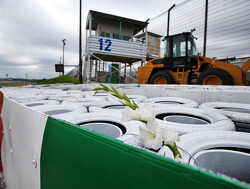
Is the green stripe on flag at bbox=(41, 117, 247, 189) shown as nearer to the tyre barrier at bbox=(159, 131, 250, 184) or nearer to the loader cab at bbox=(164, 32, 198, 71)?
the tyre barrier at bbox=(159, 131, 250, 184)

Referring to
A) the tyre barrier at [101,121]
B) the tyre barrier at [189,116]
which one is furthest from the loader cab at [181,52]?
the tyre barrier at [101,121]

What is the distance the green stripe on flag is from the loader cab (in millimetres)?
5037

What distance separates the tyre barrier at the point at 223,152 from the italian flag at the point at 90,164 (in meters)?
0.44

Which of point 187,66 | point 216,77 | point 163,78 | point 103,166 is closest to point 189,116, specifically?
point 103,166

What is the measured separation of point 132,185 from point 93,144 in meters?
0.16

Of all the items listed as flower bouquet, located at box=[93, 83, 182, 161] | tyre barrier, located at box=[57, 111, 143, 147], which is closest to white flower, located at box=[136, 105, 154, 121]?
flower bouquet, located at box=[93, 83, 182, 161]

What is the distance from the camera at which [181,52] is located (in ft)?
16.3

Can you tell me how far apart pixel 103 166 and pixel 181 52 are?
5.32 metres

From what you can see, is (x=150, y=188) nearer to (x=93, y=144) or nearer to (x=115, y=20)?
(x=93, y=144)

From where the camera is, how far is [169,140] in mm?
285

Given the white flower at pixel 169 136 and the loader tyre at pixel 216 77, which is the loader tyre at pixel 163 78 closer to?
the loader tyre at pixel 216 77

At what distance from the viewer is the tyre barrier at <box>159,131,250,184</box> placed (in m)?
0.69

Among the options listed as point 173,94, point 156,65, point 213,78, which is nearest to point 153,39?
point 156,65

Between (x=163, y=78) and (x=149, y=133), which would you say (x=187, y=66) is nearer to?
(x=163, y=78)
